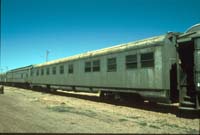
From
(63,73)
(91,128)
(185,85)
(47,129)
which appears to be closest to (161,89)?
(185,85)

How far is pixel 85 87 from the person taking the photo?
1683cm

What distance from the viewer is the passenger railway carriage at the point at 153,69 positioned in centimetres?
966

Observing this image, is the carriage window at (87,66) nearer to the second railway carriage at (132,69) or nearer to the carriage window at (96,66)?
the second railway carriage at (132,69)

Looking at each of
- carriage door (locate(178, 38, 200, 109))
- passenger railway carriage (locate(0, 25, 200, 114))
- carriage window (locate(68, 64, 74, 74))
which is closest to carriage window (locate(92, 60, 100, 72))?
passenger railway carriage (locate(0, 25, 200, 114))

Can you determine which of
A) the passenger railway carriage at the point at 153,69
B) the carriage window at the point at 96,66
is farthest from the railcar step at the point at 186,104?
the carriage window at the point at 96,66

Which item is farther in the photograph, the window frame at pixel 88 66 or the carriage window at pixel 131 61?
the window frame at pixel 88 66

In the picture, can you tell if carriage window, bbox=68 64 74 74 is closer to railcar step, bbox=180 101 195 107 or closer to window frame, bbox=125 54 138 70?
window frame, bbox=125 54 138 70

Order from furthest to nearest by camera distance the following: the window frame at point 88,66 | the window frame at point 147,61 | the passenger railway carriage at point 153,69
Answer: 1. the window frame at point 88,66
2. the window frame at point 147,61
3. the passenger railway carriage at point 153,69

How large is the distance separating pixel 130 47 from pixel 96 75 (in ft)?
12.1

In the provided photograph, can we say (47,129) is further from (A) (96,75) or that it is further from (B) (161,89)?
(A) (96,75)

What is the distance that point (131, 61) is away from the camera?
12.4m

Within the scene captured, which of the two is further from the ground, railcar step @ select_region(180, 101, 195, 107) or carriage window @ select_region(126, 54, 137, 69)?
carriage window @ select_region(126, 54, 137, 69)

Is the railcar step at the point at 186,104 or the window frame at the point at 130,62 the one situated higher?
the window frame at the point at 130,62

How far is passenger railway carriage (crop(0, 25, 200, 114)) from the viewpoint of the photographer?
380 inches
